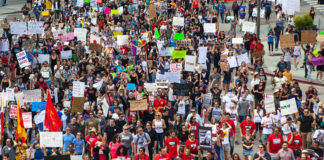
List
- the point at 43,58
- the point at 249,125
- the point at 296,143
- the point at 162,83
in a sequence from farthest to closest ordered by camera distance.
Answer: the point at 43,58, the point at 162,83, the point at 249,125, the point at 296,143

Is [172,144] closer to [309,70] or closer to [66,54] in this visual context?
[66,54]

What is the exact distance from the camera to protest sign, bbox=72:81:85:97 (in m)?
24.4

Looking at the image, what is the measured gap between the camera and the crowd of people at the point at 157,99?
21.0m

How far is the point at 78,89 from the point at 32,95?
5.25ft

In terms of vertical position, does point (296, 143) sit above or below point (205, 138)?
below

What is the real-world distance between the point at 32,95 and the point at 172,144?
6189 mm

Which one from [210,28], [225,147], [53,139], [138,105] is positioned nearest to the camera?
[53,139]

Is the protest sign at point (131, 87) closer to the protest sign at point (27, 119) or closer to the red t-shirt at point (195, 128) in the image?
the red t-shirt at point (195, 128)

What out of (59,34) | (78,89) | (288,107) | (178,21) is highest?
(178,21)

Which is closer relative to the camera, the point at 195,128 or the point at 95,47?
the point at 195,128

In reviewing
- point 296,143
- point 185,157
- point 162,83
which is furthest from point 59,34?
point 296,143

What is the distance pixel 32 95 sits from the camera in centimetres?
2489

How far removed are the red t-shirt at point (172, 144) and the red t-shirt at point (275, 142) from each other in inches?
101

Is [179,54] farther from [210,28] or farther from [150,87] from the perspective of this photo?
[210,28]
